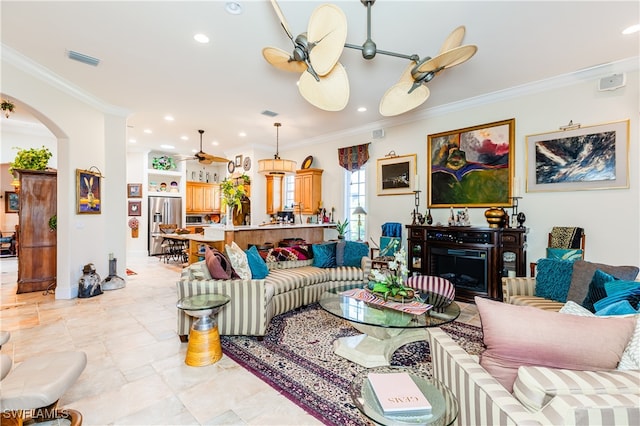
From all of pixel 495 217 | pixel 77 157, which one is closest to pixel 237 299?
pixel 495 217

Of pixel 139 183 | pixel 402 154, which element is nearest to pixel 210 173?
pixel 139 183

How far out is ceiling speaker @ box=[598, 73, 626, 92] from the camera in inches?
136

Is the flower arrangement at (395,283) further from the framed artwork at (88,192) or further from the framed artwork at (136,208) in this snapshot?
the framed artwork at (136,208)

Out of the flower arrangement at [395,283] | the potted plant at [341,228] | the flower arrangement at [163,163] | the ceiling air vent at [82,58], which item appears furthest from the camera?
the flower arrangement at [163,163]

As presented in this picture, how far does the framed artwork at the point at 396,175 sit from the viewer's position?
212 inches

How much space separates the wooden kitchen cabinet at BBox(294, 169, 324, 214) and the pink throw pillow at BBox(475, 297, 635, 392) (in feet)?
18.6

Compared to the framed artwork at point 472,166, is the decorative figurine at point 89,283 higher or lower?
lower

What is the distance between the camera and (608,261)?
3568 mm

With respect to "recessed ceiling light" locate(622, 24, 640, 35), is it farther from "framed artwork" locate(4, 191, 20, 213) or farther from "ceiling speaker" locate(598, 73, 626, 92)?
"framed artwork" locate(4, 191, 20, 213)

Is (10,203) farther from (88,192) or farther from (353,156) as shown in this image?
(353,156)

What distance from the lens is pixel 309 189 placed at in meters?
6.88

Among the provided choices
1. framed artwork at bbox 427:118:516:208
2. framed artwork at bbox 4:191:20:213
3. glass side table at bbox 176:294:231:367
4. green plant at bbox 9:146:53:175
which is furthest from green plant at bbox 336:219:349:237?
framed artwork at bbox 4:191:20:213

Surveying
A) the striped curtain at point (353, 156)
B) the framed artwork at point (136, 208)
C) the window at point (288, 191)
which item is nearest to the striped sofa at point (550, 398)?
the striped curtain at point (353, 156)

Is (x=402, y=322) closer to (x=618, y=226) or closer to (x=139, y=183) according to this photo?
(x=618, y=226)
